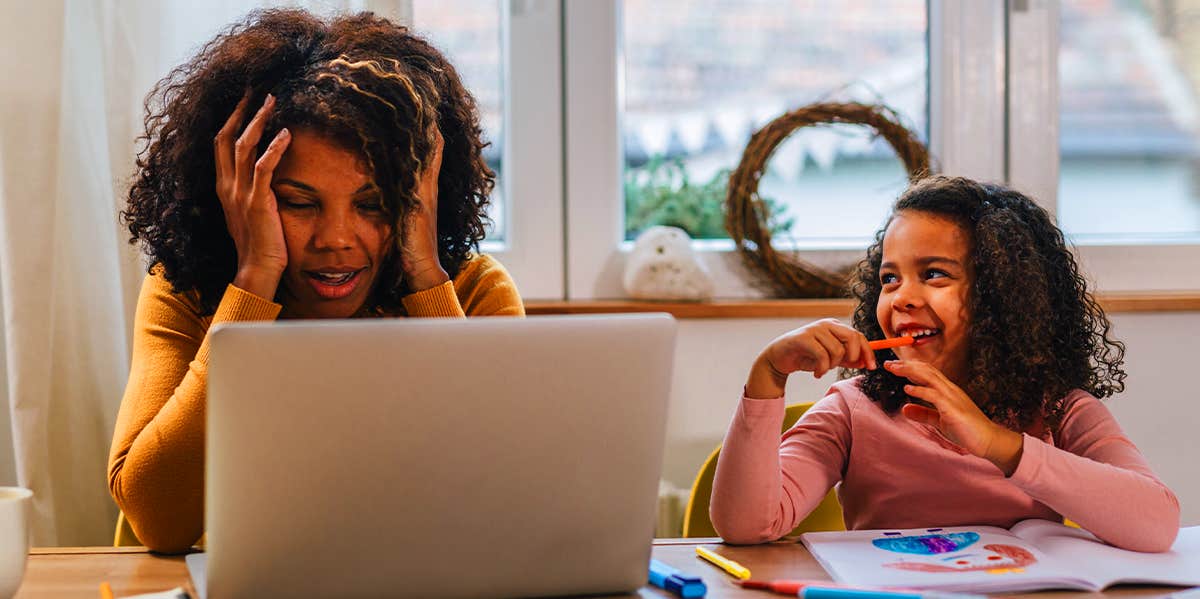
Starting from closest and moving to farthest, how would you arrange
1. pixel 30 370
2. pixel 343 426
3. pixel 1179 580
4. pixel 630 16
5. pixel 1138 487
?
pixel 343 426 → pixel 1179 580 → pixel 1138 487 → pixel 30 370 → pixel 630 16

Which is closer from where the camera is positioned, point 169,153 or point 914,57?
point 169,153

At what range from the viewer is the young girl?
1091 mm

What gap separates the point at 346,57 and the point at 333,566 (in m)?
0.71

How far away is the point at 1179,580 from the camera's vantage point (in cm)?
89

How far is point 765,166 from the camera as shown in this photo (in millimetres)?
2068

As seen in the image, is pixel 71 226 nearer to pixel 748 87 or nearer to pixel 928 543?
pixel 748 87

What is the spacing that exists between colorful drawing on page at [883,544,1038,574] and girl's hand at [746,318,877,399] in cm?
23

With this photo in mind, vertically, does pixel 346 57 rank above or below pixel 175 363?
above

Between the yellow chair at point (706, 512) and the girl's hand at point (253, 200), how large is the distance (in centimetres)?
57

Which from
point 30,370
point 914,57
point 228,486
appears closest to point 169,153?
point 30,370

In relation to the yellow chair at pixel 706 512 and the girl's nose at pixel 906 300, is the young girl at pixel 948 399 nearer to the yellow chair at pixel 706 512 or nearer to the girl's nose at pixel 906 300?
the girl's nose at pixel 906 300

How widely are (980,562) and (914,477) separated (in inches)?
12.9

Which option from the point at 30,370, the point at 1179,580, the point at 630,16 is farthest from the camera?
the point at 630,16

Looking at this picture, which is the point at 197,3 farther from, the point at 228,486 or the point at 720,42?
the point at 228,486
